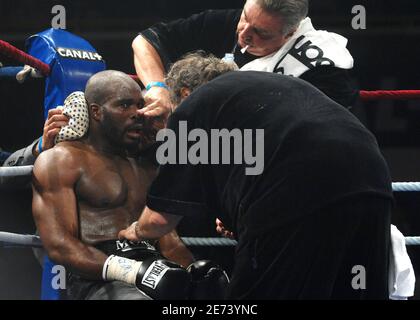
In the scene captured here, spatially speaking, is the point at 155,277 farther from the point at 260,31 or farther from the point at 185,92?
the point at 260,31

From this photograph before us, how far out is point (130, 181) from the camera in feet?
7.30

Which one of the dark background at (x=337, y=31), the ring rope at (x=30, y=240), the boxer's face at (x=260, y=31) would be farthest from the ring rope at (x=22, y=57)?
the dark background at (x=337, y=31)

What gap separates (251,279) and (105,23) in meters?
3.25

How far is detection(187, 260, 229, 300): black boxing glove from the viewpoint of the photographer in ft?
6.43

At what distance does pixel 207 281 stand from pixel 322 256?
48 cm

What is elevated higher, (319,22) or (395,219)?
(319,22)

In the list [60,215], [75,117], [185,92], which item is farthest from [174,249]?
[185,92]

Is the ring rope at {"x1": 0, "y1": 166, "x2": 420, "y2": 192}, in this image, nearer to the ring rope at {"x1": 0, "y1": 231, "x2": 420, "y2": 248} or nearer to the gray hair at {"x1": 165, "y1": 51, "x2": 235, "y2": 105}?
the ring rope at {"x1": 0, "y1": 231, "x2": 420, "y2": 248}

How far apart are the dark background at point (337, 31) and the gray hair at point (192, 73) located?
8.13 ft

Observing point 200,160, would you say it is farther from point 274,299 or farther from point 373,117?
point 373,117

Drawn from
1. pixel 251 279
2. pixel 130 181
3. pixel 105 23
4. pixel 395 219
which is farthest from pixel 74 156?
pixel 105 23

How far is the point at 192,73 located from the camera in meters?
1.79

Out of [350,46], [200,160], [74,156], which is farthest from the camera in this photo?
[350,46]

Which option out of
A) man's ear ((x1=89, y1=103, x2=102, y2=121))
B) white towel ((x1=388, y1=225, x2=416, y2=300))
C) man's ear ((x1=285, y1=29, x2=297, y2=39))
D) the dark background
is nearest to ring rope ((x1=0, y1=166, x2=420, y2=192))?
man's ear ((x1=89, y1=103, x2=102, y2=121))
